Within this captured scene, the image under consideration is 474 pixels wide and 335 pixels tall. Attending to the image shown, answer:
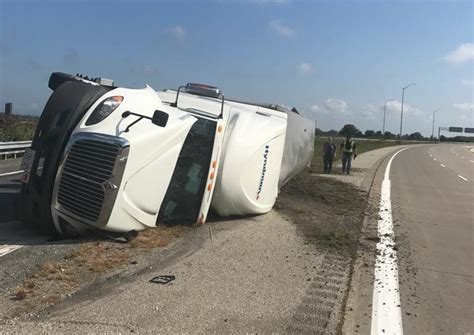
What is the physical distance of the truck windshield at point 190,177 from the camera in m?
7.00

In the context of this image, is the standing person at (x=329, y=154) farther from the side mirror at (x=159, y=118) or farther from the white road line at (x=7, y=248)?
the white road line at (x=7, y=248)

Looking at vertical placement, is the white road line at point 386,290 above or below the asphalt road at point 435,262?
above

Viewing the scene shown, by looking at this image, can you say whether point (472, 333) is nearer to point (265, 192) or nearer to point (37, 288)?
point (37, 288)

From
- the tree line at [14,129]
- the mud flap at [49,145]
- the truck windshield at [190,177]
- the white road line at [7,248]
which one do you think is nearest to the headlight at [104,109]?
the mud flap at [49,145]

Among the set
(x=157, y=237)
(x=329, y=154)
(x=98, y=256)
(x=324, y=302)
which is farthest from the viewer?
(x=329, y=154)

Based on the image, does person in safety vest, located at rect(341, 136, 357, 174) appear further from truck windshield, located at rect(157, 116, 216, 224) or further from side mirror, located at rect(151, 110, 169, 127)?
side mirror, located at rect(151, 110, 169, 127)

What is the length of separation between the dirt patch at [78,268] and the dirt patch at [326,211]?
2.24 m

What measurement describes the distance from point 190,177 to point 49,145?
1.94 meters

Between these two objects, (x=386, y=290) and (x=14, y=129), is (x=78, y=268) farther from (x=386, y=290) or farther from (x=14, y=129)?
(x=14, y=129)

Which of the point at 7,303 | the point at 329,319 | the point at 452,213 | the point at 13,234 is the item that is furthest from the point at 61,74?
the point at 452,213

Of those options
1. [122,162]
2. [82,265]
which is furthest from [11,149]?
[82,265]

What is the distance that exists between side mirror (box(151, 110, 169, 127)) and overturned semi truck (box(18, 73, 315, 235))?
0.04ft

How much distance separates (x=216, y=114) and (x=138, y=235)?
8.61 ft

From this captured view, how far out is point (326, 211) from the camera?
10.2m
